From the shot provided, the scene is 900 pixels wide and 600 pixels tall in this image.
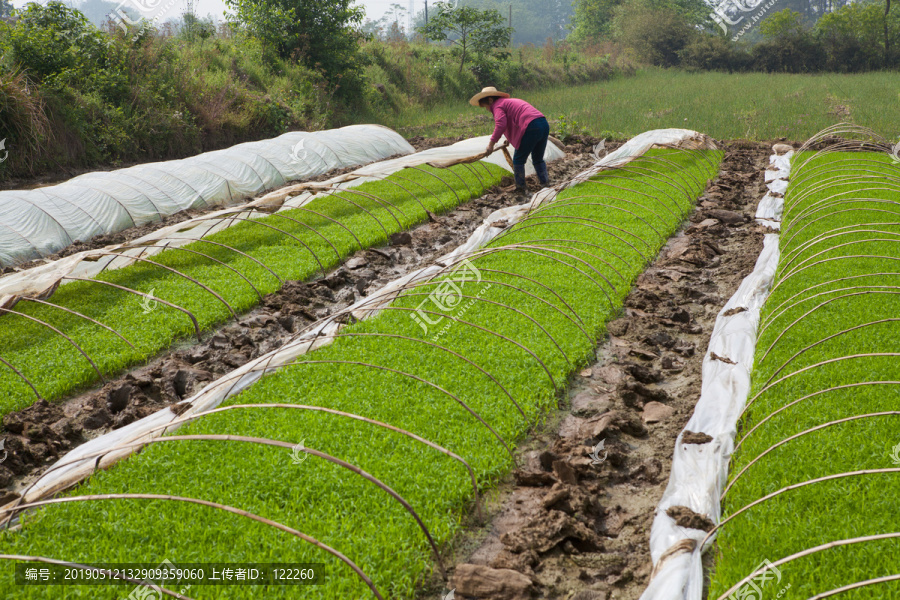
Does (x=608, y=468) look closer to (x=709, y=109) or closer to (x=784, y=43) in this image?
(x=709, y=109)

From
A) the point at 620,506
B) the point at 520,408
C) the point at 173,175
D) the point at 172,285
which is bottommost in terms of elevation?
the point at 620,506

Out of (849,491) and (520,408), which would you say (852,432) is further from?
(520,408)

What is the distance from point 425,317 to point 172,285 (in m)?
3.52

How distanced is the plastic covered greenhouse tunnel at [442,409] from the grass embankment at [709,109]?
10322 mm

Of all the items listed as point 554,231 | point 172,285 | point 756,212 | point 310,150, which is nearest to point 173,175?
point 310,150

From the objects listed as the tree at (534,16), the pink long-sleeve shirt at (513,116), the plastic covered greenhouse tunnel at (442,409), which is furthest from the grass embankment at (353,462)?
the tree at (534,16)

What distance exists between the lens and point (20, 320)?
6512 millimetres

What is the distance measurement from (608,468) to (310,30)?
832 inches

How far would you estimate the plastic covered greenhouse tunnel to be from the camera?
337 cm

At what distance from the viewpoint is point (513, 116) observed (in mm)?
11969

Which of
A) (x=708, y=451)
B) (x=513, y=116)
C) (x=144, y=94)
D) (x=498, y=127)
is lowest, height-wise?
(x=708, y=451)

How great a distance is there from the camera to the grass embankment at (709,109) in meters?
19.4

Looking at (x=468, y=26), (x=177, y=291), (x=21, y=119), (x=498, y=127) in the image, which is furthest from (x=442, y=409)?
(x=468, y=26)

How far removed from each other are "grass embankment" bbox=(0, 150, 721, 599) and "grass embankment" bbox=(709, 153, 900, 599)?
64.2 inches
